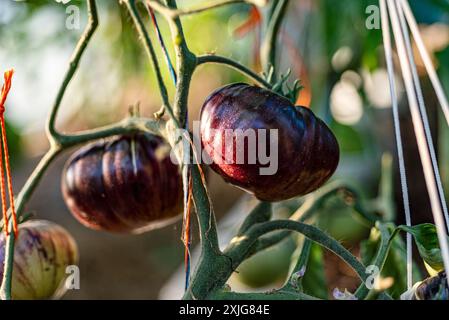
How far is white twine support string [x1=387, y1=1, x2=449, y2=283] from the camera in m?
0.32

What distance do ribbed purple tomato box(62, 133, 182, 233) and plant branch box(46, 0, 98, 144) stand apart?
6 centimetres

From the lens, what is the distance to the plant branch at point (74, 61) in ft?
1.41

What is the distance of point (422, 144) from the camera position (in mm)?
342

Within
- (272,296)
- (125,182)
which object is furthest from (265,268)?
(272,296)

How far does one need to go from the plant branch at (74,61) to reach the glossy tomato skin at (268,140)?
0.30 ft

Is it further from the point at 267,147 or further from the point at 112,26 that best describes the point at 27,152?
the point at 267,147

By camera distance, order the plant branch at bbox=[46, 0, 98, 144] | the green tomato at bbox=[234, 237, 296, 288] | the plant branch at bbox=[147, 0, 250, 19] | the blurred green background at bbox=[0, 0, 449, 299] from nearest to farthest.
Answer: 1. the plant branch at bbox=[147, 0, 250, 19]
2. the plant branch at bbox=[46, 0, 98, 144]
3. the green tomato at bbox=[234, 237, 296, 288]
4. the blurred green background at bbox=[0, 0, 449, 299]

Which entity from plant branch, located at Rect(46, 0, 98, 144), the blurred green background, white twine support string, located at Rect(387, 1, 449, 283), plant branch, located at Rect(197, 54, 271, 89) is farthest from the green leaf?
the blurred green background

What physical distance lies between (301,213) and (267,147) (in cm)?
20

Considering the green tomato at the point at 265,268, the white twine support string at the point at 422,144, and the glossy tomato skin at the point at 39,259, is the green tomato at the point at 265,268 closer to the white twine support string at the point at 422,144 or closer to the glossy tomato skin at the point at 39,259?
the glossy tomato skin at the point at 39,259

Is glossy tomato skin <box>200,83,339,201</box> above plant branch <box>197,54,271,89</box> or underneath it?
underneath

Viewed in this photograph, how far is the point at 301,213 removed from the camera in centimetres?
60

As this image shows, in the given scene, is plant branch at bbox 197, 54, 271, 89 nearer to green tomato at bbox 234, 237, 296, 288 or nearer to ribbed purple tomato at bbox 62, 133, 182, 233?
ribbed purple tomato at bbox 62, 133, 182, 233

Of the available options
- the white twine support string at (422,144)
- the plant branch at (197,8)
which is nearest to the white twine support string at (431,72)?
the white twine support string at (422,144)
